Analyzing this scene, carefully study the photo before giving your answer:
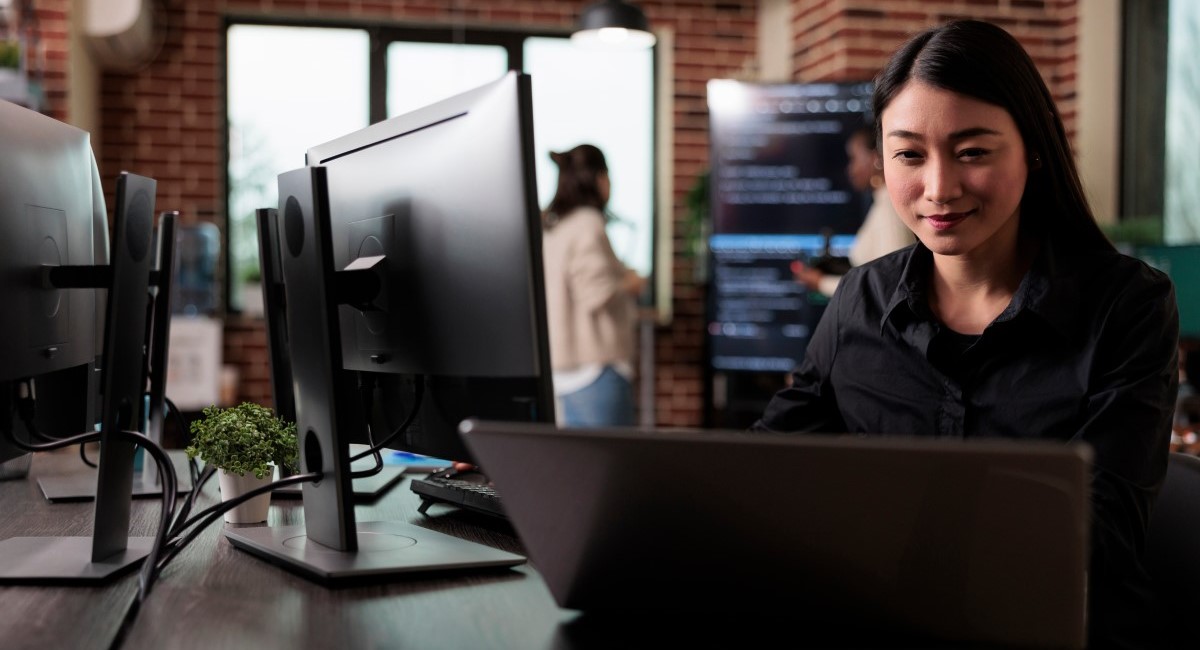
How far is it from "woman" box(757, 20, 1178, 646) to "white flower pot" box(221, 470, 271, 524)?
0.78 m

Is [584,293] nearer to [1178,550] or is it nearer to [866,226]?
[866,226]

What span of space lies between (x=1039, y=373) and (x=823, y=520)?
659 millimetres

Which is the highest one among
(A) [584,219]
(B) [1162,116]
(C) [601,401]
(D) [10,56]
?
(D) [10,56]

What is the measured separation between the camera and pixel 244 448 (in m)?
1.29

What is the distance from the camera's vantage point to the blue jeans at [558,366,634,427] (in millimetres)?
4086

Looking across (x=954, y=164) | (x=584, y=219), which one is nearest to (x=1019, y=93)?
(x=954, y=164)

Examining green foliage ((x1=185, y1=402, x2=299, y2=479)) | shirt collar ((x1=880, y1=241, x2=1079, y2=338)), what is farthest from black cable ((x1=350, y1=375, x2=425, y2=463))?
shirt collar ((x1=880, y1=241, x2=1079, y2=338))

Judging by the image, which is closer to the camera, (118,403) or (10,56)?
(118,403)

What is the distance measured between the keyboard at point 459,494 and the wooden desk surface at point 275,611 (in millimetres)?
105

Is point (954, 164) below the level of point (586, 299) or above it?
above

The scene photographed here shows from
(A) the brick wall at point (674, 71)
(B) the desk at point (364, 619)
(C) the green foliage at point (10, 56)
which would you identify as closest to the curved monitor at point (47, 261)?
(B) the desk at point (364, 619)

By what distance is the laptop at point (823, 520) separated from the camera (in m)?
0.70

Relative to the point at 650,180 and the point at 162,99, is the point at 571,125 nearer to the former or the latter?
the point at 650,180

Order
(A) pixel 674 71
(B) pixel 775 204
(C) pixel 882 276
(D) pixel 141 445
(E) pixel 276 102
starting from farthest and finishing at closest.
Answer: (A) pixel 674 71
(E) pixel 276 102
(B) pixel 775 204
(C) pixel 882 276
(D) pixel 141 445
